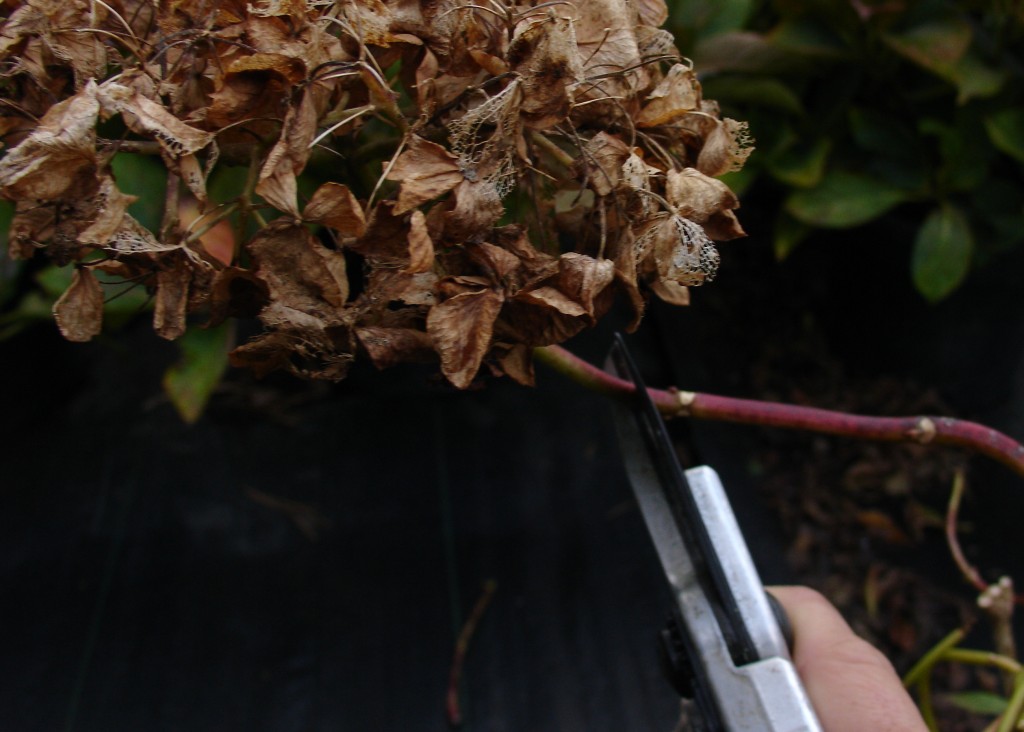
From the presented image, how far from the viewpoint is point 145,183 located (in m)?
0.82

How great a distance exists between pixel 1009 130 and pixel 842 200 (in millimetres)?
237

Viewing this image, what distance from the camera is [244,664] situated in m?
1.00

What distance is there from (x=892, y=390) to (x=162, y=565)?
1189 mm

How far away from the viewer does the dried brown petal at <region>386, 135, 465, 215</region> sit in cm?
34

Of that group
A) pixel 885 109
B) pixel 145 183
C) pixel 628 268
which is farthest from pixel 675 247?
pixel 885 109

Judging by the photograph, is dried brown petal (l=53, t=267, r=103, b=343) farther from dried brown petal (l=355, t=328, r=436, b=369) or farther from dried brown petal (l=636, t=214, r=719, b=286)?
dried brown petal (l=636, t=214, r=719, b=286)

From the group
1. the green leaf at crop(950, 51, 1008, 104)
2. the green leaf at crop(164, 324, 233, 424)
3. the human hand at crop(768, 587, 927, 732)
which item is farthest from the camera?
the green leaf at crop(950, 51, 1008, 104)

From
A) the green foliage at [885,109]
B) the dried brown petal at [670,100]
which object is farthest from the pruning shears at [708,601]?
the green foliage at [885,109]

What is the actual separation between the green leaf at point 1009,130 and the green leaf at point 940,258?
0.40ft

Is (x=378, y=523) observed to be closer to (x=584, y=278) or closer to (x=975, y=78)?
(x=584, y=278)

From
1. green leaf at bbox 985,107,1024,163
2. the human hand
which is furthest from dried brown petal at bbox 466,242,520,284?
green leaf at bbox 985,107,1024,163

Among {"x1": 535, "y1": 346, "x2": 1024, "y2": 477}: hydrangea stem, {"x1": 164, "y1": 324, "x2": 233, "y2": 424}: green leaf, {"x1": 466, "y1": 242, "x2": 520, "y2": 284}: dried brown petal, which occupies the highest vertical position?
{"x1": 466, "y1": 242, "x2": 520, "y2": 284}: dried brown petal

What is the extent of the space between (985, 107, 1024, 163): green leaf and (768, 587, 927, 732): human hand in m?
0.86

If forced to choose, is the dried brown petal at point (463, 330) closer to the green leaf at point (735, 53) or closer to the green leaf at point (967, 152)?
the green leaf at point (735, 53)
